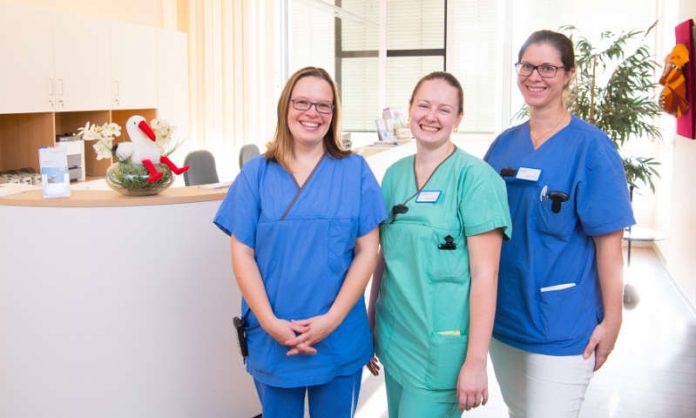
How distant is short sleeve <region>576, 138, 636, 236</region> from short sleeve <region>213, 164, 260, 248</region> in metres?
0.85

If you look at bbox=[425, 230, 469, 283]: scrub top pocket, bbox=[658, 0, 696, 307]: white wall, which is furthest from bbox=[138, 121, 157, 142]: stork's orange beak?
bbox=[658, 0, 696, 307]: white wall

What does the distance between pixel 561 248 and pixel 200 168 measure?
10.7ft

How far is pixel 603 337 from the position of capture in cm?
185

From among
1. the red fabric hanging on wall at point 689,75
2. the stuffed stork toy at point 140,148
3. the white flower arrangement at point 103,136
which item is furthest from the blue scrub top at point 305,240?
the red fabric hanging on wall at point 689,75

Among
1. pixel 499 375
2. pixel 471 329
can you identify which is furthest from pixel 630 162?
pixel 471 329

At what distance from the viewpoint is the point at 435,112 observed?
5.78 feet

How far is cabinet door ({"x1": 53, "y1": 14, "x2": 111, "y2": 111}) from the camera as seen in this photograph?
4.70m

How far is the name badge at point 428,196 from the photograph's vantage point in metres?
1.75

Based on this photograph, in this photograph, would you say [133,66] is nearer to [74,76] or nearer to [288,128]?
[74,76]

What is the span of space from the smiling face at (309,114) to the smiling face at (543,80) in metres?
0.54

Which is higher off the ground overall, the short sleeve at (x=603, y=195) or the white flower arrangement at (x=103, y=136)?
the white flower arrangement at (x=103, y=136)

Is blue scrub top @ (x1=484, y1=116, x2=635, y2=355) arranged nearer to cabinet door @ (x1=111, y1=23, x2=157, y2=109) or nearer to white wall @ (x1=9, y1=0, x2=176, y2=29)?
cabinet door @ (x1=111, y1=23, x2=157, y2=109)

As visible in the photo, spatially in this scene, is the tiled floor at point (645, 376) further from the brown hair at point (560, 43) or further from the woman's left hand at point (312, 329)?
the brown hair at point (560, 43)

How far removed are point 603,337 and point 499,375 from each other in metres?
0.34
